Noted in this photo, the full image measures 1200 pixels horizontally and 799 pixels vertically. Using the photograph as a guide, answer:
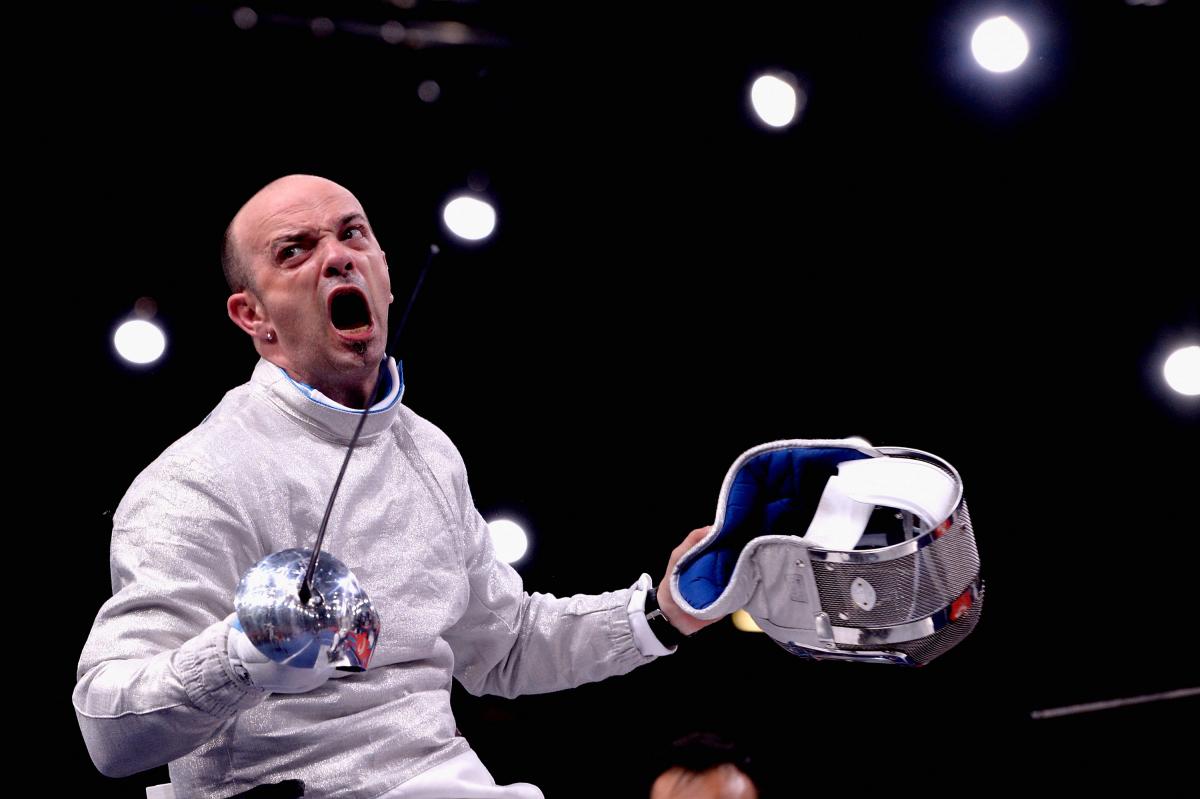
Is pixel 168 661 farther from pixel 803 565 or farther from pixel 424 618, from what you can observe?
pixel 803 565

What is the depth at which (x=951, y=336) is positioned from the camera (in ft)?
8.45

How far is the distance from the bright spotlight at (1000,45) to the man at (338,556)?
1392 mm

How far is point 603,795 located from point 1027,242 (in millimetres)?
1628

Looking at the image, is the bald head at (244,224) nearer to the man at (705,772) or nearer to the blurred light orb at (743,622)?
the man at (705,772)

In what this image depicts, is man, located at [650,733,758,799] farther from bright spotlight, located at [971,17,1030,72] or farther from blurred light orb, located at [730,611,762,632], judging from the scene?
bright spotlight, located at [971,17,1030,72]

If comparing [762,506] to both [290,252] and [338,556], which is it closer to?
[338,556]

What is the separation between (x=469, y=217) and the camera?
256 centimetres

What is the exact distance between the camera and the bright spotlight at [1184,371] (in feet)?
7.86

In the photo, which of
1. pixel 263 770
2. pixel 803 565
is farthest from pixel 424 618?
pixel 803 565

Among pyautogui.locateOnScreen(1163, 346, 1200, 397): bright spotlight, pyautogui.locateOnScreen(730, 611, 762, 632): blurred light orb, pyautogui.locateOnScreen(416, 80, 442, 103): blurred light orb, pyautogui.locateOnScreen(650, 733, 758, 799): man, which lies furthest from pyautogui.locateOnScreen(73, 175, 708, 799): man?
pyautogui.locateOnScreen(1163, 346, 1200, 397): bright spotlight

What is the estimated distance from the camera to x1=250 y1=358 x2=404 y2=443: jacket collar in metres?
1.59

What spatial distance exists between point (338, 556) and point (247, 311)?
0.46 m

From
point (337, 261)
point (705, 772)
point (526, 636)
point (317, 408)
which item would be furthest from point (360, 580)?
point (705, 772)

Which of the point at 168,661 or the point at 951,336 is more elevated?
the point at 951,336
